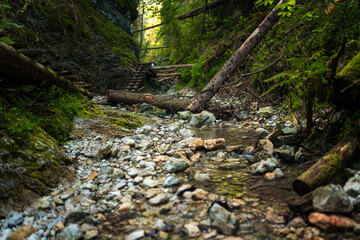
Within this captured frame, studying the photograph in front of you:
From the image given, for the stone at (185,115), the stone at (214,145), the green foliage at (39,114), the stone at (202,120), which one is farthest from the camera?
the stone at (185,115)

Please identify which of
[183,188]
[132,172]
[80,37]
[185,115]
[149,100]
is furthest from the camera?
[80,37]

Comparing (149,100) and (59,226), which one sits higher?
(149,100)

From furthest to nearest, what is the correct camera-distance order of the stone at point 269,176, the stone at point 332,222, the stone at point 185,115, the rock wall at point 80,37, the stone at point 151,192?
the rock wall at point 80,37 < the stone at point 185,115 < the stone at point 269,176 < the stone at point 151,192 < the stone at point 332,222

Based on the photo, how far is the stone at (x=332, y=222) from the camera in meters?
1.33

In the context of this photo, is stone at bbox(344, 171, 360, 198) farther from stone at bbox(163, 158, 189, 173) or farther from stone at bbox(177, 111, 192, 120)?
stone at bbox(177, 111, 192, 120)

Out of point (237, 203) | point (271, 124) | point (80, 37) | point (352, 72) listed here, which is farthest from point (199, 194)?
point (80, 37)

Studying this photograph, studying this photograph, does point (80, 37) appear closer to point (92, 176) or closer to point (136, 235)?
point (92, 176)

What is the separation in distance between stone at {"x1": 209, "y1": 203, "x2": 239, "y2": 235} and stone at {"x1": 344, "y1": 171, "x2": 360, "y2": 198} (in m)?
0.92

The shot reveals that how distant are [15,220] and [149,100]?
18.1 feet

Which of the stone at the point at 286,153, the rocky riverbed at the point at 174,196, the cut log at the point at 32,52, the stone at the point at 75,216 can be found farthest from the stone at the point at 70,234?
the cut log at the point at 32,52

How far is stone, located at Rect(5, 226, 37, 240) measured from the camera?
142 centimetres

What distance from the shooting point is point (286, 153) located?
254cm

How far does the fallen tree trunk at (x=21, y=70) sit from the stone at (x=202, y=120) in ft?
11.2

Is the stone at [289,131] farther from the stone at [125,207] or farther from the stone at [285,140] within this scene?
the stone at [125,207]
